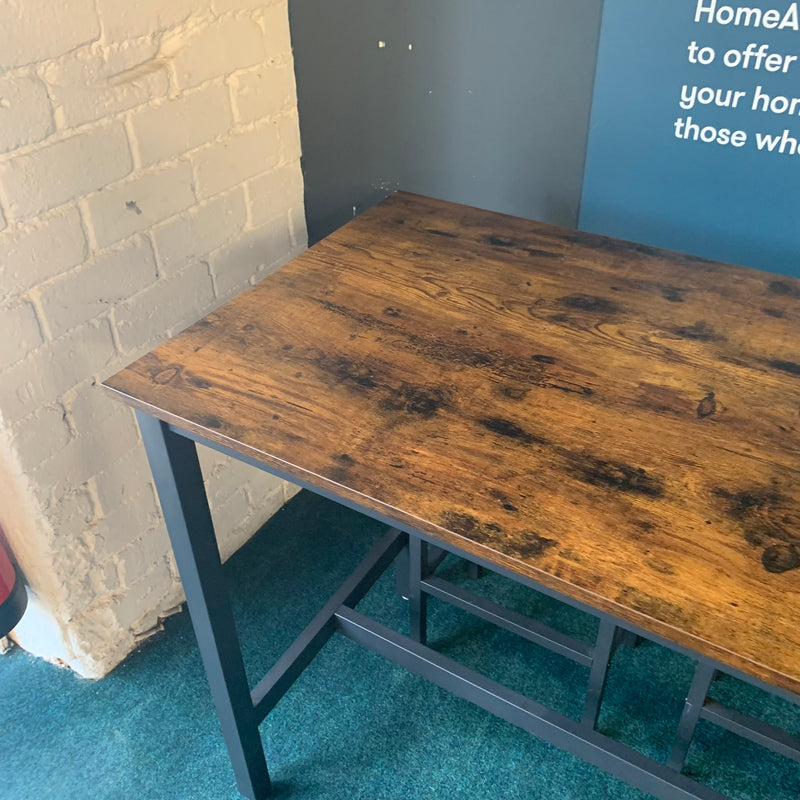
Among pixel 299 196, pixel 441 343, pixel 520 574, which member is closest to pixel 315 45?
pixel 299 196

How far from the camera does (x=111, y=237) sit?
132 centimetres

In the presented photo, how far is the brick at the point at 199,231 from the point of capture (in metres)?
1.43

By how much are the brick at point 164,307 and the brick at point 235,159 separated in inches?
6.1

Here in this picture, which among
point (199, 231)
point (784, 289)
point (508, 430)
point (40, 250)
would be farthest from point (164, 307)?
point (784, 289)

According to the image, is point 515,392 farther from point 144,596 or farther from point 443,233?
point 144,596

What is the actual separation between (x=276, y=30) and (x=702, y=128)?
80 centimetres

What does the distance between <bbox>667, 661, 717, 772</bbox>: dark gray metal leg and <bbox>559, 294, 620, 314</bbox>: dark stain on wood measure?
582 millimetres

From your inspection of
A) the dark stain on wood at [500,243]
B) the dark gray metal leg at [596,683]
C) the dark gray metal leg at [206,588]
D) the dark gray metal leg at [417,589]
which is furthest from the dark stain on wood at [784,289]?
the dark gray metal leg at [206,588]

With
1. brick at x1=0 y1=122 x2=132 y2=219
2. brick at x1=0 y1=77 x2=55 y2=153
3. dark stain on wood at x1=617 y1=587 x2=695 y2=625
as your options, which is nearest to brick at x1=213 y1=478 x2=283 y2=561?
brick at x1=0 y1=122 x2=132 y2=219

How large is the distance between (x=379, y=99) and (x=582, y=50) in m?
0.41

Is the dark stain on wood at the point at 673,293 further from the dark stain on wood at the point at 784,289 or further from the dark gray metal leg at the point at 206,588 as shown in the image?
the dark gray metal leg at the point at 206,588

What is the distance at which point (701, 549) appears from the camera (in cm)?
75

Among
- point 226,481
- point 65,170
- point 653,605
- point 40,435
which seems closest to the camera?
point 653,605

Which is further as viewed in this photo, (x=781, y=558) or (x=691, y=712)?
(x=691, y=712)
